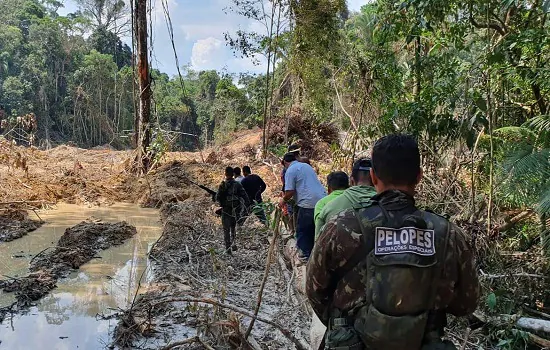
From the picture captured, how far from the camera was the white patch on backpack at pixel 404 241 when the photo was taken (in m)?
1.77

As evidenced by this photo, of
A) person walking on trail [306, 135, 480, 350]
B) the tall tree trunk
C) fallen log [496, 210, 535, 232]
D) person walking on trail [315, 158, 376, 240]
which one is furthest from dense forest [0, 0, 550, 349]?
person walking on trail [306, 135, 480, 350]

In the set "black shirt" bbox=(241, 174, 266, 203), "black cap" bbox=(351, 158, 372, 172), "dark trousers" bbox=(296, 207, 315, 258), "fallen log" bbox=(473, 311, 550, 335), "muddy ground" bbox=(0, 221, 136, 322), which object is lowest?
"muddy ground" bbox=(0, 221, 136, 322)

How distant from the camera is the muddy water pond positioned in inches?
194

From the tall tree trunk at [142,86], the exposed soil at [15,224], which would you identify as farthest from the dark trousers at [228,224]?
the tall tree trunk at [142,86]

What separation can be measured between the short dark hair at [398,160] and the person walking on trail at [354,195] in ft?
3.53

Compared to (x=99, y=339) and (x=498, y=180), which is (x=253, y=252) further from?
(x=498, y=180)

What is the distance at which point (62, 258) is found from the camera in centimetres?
764

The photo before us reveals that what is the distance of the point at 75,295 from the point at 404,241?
5.68m

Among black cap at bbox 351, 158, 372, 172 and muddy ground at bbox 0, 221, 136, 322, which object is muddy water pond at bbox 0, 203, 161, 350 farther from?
black cap at bbox 351, 158, 372, 172

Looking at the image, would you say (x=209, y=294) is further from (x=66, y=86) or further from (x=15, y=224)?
(x=66, y=86)

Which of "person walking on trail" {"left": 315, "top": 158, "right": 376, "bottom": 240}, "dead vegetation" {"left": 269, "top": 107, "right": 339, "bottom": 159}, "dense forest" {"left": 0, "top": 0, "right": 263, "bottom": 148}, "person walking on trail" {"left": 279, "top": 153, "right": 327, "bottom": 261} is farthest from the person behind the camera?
"dense forest" {"left": 0, "top": 0, "right": 263, "bottom": 148}

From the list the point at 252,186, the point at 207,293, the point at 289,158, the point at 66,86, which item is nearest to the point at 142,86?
the point at 252,186

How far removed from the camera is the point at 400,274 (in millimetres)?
1768

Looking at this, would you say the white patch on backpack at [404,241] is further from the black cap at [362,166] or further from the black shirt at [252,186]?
the black shirt at [252,186]
